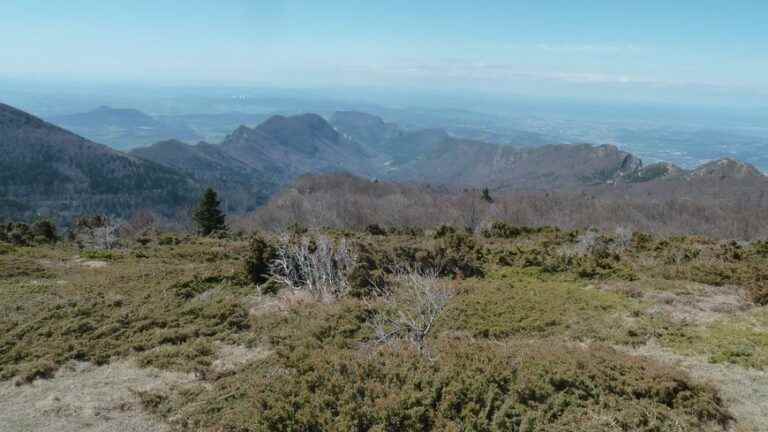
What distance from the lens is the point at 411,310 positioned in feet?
51.1

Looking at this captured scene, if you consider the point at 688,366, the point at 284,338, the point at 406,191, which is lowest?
the point at 406,191

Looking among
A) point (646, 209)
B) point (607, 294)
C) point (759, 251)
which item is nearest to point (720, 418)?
point (607, 294)

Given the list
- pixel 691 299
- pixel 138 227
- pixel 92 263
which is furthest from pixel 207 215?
pixel 691 299

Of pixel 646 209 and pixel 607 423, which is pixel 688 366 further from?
pixel 646 209

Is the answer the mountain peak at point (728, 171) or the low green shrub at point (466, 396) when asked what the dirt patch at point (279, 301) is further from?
the mountain peak at point (728, 171)

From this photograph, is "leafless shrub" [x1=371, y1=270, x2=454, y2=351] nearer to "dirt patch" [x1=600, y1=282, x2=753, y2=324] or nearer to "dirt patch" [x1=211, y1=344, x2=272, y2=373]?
"dirt patch" [x1=211, y1=344, x2=272, y2=373]

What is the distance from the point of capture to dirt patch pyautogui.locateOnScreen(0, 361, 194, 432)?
9727 millimetres

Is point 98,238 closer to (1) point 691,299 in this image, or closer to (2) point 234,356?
(2) point 234,356

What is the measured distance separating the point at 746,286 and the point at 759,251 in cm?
995

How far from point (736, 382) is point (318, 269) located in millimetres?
14323

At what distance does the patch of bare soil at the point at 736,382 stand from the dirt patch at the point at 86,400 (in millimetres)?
11483

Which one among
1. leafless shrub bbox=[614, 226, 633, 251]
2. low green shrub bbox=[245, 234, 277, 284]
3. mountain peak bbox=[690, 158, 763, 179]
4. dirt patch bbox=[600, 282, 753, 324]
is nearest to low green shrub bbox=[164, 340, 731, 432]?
dirt patch bbox=[600, 282, 753, 324]

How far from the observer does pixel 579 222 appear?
7262 cm

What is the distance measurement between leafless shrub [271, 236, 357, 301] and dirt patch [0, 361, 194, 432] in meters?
7.05
